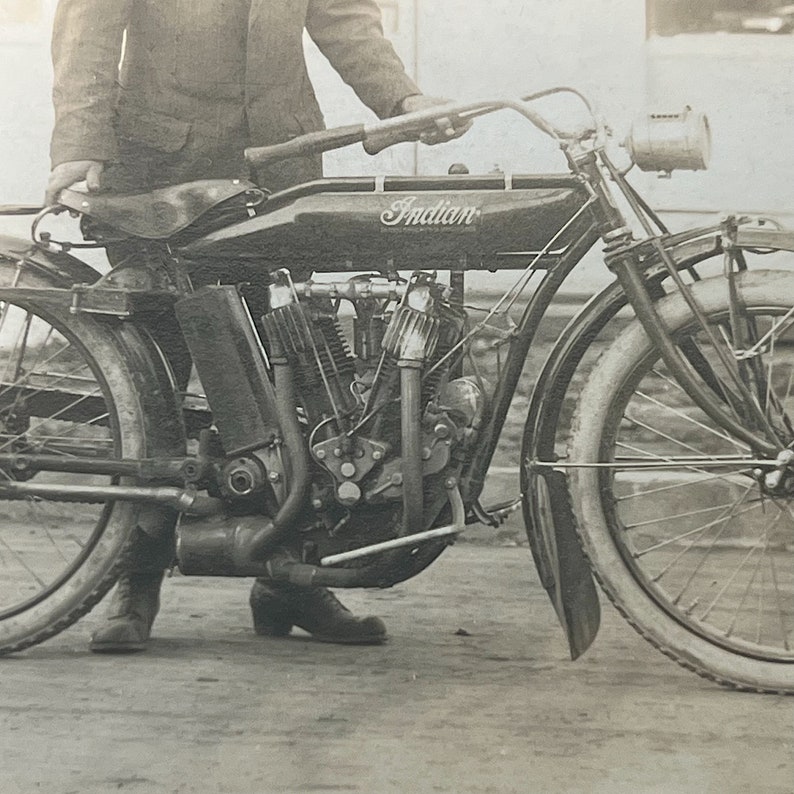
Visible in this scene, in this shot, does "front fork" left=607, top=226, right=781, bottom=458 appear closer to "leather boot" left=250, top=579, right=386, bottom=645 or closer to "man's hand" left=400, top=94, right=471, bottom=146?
"man's hand" left=400, top=94, right=471, bottom=146

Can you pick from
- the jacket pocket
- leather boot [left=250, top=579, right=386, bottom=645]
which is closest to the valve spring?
leather boot [left=250, top=579, right=386, bottom=645]

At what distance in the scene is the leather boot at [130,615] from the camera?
7.85 ft

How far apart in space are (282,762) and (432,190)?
1.09 meters

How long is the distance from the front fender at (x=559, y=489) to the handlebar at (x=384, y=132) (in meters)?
0.40

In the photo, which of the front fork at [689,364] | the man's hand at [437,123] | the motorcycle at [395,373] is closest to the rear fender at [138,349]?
the motorcycle at [395,373]

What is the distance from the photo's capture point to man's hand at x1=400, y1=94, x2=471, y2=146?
2270 mm

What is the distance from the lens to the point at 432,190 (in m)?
2.21

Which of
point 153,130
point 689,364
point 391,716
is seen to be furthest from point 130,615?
point 689,364

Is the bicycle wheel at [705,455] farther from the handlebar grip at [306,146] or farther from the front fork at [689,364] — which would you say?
the handlebar grip at [306,146]

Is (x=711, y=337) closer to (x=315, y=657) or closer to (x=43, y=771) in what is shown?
(x=315, y=657)

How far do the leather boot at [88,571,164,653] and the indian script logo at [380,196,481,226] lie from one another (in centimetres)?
97

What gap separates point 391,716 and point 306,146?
1.12 meters

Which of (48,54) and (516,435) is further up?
(48,54)

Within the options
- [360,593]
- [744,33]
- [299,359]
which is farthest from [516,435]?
[744,33]
